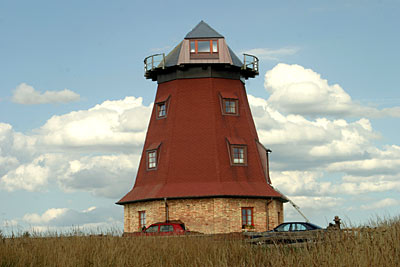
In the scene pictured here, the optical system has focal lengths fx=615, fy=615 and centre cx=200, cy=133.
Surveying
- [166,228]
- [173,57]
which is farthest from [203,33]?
[166,228]

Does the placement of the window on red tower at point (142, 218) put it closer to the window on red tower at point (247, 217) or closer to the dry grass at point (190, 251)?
the window on red tower at point (247, 217)

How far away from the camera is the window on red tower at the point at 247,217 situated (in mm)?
38106

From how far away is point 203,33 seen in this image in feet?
137

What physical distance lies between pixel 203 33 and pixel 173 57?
2635mm

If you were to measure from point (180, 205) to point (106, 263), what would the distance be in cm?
1950

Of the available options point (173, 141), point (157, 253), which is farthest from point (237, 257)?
point (173, 141)

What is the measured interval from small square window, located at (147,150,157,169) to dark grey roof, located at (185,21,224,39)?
8155 mm

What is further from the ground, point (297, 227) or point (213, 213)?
point (213, 213)

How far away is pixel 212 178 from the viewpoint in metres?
38.8

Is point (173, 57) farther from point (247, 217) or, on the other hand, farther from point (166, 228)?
point (166, 228)

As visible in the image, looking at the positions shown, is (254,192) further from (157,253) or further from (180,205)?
(157,253)

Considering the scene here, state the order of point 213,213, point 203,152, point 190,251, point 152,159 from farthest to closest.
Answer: point 152,159 → point 203,152 → point 213,213 → point 190,251

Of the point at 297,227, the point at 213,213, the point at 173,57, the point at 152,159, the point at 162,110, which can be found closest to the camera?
the point at 297,227

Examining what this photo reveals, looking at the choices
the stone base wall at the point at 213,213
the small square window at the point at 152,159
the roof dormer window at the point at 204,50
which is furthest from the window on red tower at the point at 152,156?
the roof dormer window at the point at 204,50
